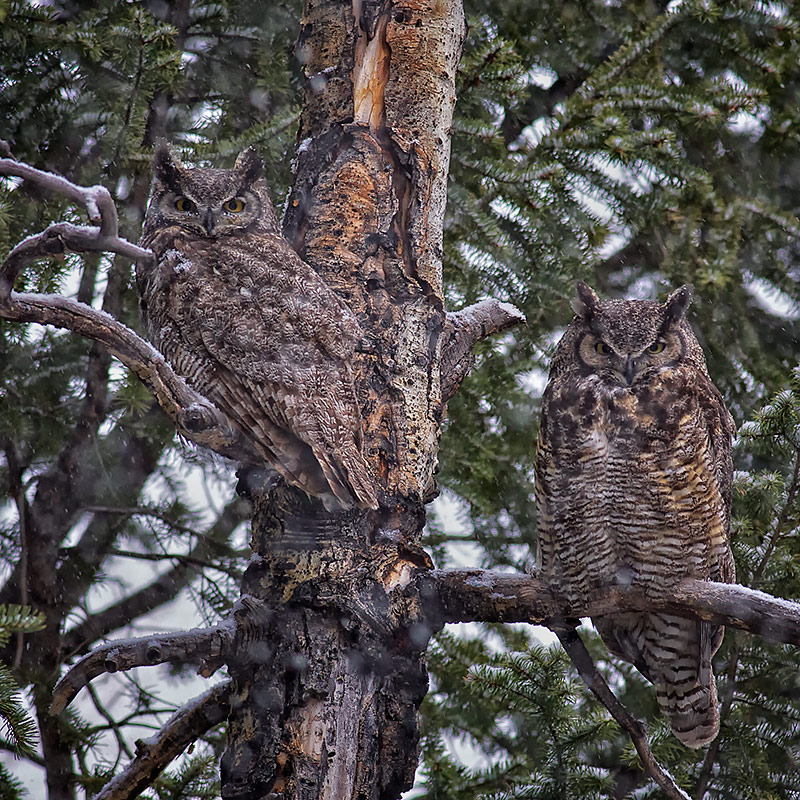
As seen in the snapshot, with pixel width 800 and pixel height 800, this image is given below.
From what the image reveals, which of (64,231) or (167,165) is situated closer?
(64,231)

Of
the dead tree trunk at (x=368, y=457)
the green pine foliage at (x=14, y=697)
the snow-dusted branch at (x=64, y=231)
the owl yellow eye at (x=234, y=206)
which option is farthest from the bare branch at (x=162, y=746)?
the owl yellow eye at (x=234, y=206)

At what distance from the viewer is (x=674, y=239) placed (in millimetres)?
3336

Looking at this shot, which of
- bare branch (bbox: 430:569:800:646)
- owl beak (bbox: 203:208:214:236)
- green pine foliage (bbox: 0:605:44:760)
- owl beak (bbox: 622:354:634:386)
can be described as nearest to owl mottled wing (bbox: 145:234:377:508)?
owl beak (bbox: 203:208:214:236)

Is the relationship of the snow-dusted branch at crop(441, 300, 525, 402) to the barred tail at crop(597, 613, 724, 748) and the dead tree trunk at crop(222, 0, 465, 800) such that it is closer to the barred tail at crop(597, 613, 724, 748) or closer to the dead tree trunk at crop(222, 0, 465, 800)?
the dead tree trunk at crop(222, 0, 465, 800)

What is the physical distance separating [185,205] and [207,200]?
0.24 feet

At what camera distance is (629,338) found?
7.39ft

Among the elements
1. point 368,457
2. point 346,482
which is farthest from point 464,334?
point 346,482

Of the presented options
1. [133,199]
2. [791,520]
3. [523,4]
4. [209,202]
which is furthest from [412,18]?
[791,520]

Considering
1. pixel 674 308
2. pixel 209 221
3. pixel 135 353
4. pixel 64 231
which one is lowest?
pixel 135 353

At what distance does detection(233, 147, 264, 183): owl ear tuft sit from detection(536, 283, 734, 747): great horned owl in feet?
3.08

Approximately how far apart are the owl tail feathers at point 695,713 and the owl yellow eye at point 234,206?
5.64 feet

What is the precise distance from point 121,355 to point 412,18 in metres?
1.32

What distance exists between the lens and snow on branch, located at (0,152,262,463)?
1.49 m

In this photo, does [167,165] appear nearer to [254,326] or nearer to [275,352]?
[254,326]
